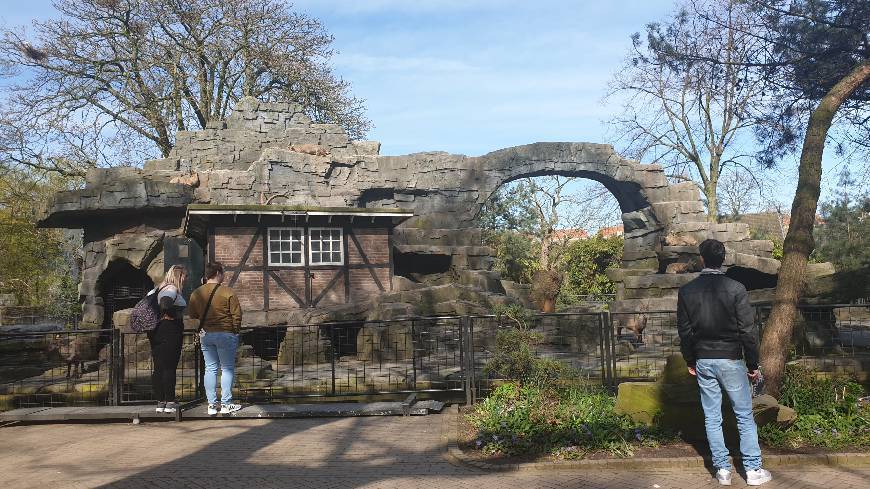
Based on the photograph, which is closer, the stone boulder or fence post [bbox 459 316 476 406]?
the stone boulder

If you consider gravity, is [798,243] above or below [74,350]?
above

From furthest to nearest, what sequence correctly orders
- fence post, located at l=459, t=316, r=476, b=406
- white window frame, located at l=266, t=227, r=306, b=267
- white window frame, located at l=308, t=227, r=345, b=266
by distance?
white window frame, located at l=308, t=227, r=345, b=266 → white window frame, located at l=266, t=227, r=306, b=267 → fence post, located at l=459, t=316, r=476, b=406

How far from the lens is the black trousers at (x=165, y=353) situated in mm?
7133

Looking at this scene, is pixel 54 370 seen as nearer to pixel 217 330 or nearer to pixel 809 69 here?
pixel 217 330

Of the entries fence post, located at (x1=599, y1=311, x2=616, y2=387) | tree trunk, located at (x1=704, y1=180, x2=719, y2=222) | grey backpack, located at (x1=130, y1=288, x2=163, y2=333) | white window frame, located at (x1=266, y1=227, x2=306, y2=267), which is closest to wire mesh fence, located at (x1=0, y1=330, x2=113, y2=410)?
grey backpack, located at (x1=130, y1=288, x2=163, y2=333)

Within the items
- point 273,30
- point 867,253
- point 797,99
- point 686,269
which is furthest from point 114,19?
point 867,253

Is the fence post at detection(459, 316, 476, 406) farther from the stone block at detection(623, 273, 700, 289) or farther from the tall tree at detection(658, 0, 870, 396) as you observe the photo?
the stone block at detection(623, 273, 700, 289)

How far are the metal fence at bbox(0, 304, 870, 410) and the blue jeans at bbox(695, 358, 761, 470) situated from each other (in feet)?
8.87

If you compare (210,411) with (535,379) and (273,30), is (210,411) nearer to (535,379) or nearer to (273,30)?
(535,379)

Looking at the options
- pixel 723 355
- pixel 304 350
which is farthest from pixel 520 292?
pixel 723 355

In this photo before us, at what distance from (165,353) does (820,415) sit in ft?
21.4

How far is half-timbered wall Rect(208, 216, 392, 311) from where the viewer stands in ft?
50.5

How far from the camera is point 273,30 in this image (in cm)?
2930

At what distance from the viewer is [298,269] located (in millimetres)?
15914
